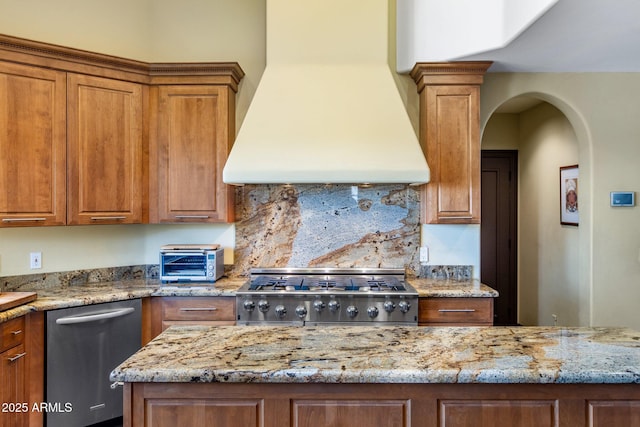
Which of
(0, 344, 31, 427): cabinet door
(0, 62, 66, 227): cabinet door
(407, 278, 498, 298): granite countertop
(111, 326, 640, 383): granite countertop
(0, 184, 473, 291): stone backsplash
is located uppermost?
(0, 62, 66, 227): cabinet door

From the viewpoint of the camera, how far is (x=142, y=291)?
2.82m

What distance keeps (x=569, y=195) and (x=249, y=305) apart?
3.39m

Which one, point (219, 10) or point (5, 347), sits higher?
point (219, 10)

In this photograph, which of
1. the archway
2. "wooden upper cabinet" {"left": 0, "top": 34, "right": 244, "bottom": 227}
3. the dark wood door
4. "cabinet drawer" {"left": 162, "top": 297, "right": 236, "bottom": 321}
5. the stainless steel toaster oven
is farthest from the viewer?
the dark wood door

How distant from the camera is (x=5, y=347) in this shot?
2260 millimetres

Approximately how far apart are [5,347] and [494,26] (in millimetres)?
3574

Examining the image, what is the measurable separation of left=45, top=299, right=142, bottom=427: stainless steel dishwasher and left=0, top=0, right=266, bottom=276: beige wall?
71 centimetres

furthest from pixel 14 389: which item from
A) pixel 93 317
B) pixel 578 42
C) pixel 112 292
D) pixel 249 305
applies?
pixel 578 42

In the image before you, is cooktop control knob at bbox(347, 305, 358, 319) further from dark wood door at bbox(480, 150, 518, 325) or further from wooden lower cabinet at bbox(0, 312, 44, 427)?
dark wood door at bbox(480, 150, 518, 325)

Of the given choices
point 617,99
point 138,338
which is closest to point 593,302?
point 617,99

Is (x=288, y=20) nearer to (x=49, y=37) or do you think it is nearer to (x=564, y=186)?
(x=49, y=37)

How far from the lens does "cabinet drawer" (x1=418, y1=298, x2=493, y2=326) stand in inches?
112

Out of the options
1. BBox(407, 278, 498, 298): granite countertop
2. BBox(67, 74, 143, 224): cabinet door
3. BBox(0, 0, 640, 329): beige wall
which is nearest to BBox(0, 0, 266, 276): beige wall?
BBox(0, 0, 640, 329): beige wall

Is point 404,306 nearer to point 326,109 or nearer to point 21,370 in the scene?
point 326,109
